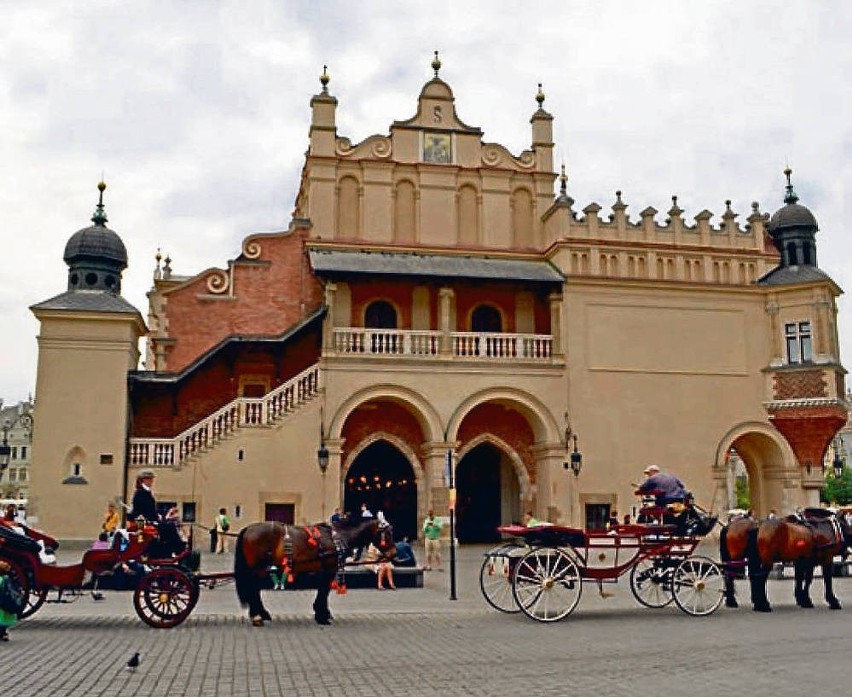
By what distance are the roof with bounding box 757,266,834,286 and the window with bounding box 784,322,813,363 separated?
1.49 metres

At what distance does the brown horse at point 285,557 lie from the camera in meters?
12.6

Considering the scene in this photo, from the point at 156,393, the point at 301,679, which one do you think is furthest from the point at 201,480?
the point at 301,679

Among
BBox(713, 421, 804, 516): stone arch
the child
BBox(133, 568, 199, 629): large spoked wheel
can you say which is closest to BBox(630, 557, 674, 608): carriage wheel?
BBox(133, 568, 199, 629): large spoked wheel

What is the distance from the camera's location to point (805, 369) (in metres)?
30.5

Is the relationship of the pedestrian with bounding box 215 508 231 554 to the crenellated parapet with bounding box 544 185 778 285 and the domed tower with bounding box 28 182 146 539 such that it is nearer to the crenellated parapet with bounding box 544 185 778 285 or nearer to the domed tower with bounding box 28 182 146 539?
the domed tower with bounding box 28 182 146 539

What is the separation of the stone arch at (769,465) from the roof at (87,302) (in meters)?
20.0

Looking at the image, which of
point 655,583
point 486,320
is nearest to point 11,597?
point 655,583

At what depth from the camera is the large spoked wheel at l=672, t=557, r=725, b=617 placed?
13.8 meters

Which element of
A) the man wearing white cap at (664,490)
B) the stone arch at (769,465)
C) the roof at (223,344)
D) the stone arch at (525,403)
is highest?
the roof at (223,344)

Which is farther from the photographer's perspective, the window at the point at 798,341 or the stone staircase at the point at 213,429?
the window at the point at 798,341

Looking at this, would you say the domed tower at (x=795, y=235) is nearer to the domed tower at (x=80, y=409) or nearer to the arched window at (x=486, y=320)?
the arched window at (x=486, y=320)

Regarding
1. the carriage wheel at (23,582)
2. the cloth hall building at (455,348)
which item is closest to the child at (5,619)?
the carriage wheel at (23,582)

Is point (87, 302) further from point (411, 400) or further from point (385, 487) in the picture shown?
point (385, 487)

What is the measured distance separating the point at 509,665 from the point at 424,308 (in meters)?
22.6
